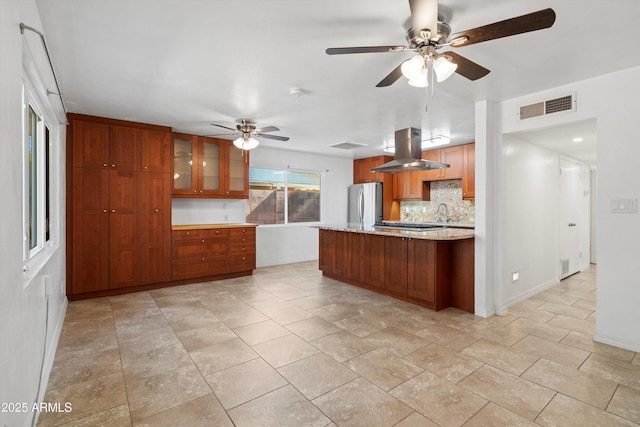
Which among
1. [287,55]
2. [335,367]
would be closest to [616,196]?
[335,367]

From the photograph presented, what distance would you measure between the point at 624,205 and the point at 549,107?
1.16 metres

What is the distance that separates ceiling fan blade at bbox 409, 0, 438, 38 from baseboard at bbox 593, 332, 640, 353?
308 centimetres

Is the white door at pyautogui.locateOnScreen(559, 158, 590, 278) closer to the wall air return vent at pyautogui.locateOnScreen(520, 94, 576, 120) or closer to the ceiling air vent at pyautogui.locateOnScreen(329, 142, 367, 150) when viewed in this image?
the wall air return vent at pyautogui.locateOnScreen(520, 94, 576, 120)

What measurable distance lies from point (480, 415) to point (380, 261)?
2.56 metres

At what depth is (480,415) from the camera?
6.05 ft

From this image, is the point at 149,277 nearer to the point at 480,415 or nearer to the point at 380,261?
the point at 380,261

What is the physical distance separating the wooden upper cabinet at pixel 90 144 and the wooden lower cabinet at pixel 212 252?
1.41 meters

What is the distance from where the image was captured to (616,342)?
9.10ft

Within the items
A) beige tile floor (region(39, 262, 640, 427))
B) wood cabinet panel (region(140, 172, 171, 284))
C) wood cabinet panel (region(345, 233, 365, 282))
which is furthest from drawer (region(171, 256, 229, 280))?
wood cabinet panel (region(345, 233, 365, 282))

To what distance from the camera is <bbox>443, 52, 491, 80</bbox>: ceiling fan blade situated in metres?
1.95

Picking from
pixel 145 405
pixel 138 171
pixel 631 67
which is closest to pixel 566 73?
pixel 631 67

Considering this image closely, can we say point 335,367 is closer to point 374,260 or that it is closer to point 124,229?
point 374,260

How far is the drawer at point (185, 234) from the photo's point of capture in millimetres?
4789

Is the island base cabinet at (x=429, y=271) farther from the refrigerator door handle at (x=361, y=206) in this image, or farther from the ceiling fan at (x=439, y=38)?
the refrigerator door handle at (x=361, y=206)
